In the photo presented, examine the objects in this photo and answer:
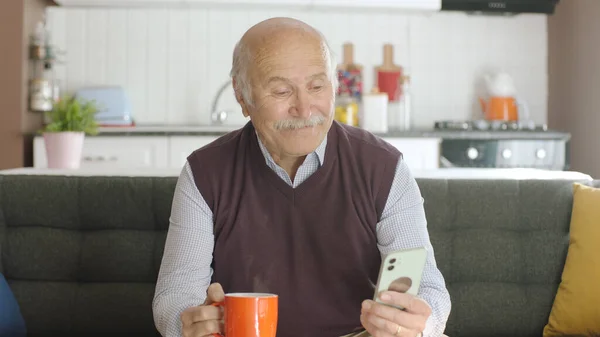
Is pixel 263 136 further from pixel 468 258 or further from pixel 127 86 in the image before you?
pixel 127 86

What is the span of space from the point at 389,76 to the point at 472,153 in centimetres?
85

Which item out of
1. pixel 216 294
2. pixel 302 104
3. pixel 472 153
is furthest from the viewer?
pixel 472 153

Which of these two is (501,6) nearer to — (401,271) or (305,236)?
(305,236)

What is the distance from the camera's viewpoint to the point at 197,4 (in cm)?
445

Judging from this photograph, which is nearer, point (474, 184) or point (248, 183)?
point (248, 183)

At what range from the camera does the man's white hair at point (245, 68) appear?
149 centimetres

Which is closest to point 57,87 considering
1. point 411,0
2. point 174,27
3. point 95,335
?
point 174,27

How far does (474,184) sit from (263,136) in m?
0.72

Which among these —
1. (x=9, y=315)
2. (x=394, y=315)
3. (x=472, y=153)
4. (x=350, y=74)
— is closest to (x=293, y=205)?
(x=394, y=315)

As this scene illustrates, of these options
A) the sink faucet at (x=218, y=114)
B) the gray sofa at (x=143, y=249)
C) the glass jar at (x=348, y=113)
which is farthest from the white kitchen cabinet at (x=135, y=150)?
the gray sofa at (x=143, y=249)

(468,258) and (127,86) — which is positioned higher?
(127,86)

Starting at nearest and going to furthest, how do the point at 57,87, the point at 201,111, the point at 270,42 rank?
the point at 270,42 → the point at 57,87 → the point at 201,111

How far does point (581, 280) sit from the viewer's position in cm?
188

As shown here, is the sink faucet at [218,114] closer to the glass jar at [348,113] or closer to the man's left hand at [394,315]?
the glass jar at [348,113]
